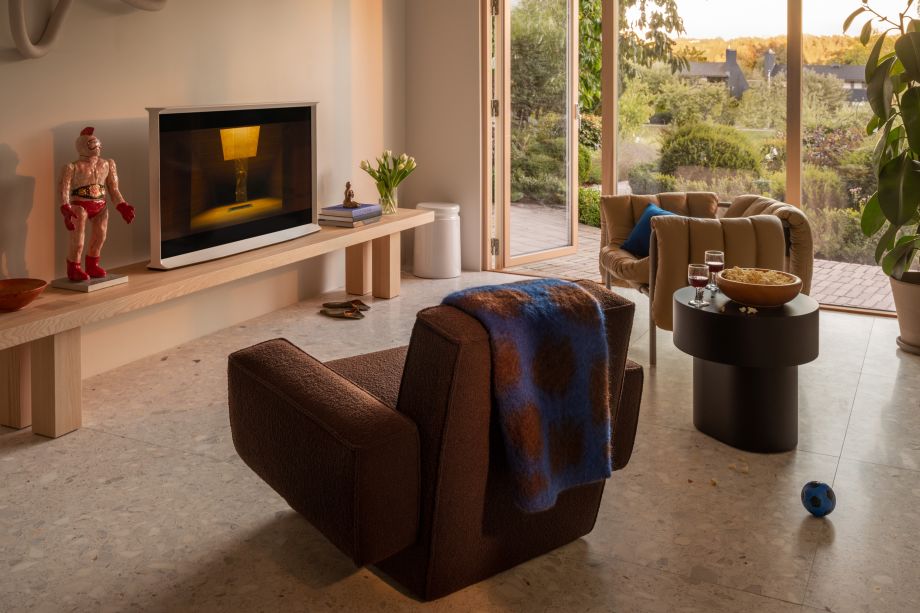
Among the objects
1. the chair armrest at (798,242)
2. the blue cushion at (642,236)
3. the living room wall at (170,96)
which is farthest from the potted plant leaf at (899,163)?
the living room wall at (170,96)

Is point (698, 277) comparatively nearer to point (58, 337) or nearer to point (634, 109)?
point (58, 337)

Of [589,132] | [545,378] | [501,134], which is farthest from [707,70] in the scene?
[545,378]

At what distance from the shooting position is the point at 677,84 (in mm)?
6059

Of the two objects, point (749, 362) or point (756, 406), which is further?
point (756, 406)

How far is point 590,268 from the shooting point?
685cm

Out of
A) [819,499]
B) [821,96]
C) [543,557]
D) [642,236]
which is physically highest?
[821,96]

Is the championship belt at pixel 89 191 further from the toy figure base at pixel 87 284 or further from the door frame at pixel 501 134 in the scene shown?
the door frame at pixel 501 134

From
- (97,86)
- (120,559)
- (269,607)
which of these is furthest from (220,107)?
(269,607)

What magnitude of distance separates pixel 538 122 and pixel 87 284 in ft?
12.5

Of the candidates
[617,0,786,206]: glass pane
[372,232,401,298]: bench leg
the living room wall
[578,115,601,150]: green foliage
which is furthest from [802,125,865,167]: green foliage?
the living room wall

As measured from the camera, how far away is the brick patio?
5676 millimetres

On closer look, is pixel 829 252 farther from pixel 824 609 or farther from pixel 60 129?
pixel 60 129

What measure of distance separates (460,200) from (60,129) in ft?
10.5

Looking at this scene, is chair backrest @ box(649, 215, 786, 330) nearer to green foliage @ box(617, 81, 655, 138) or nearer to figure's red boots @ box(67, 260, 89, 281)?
green foliage @ box(617, 81, 655, 138)
